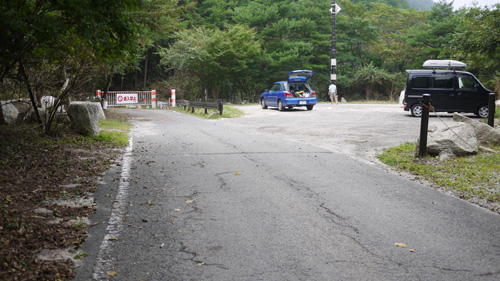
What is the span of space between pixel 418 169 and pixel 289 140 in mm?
4804

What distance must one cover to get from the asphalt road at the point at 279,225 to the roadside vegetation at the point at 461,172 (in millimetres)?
381

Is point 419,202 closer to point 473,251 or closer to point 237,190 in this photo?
point 473,251

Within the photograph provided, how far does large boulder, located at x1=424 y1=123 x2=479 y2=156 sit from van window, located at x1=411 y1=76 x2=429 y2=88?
9707mm

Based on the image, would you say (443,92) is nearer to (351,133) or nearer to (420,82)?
(420,82)

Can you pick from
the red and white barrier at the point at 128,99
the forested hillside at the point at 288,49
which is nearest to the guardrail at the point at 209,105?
the forested hillside at the point at 288,49

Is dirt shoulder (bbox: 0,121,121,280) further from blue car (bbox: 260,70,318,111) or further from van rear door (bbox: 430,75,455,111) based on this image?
blue car (bbox: 260,70,318,111)

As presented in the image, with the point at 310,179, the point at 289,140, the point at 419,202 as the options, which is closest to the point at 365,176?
the point at 310,179

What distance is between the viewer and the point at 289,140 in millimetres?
12195

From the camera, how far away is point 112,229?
4.57 m

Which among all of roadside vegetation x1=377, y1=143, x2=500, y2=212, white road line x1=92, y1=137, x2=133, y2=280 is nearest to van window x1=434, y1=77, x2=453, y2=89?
roadside vegetation x1=377, y1=143, x2=500, y2=212

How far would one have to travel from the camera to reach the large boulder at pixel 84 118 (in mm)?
11750

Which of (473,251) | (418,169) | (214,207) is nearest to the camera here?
(473,251)

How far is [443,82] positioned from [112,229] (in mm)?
17353

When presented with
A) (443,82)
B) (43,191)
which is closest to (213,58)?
(443,82)
